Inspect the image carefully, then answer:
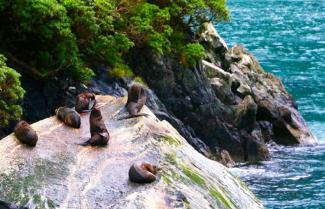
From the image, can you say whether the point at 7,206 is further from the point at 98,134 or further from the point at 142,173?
the point at 98,134

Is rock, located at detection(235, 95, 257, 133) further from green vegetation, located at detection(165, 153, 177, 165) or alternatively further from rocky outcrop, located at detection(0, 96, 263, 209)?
green vegetation, located at detection(165, 153, 177, 165)

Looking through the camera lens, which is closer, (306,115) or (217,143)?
(217,143)

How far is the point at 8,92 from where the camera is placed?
19031 mm

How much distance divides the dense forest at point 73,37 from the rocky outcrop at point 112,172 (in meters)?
3.78

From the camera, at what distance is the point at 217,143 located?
30875 mm

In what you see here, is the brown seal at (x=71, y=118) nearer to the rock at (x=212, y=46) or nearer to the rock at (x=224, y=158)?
the rock at (x=224, y=158)

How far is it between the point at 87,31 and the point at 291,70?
2994cm

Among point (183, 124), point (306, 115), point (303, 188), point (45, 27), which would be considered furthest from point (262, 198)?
point (306, 115)

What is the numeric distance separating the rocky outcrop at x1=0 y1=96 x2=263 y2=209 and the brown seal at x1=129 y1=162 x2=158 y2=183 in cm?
12

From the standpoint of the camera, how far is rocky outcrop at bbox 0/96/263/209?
13.4 m

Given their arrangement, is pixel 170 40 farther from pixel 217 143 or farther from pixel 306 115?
pixel 306 115

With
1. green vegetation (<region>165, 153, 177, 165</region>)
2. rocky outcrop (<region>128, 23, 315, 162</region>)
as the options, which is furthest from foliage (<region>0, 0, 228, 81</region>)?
green vegetation (<region>165, 153, 177, 165</region>)

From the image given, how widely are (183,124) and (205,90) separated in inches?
88.8

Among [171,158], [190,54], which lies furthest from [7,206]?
[190,54]
